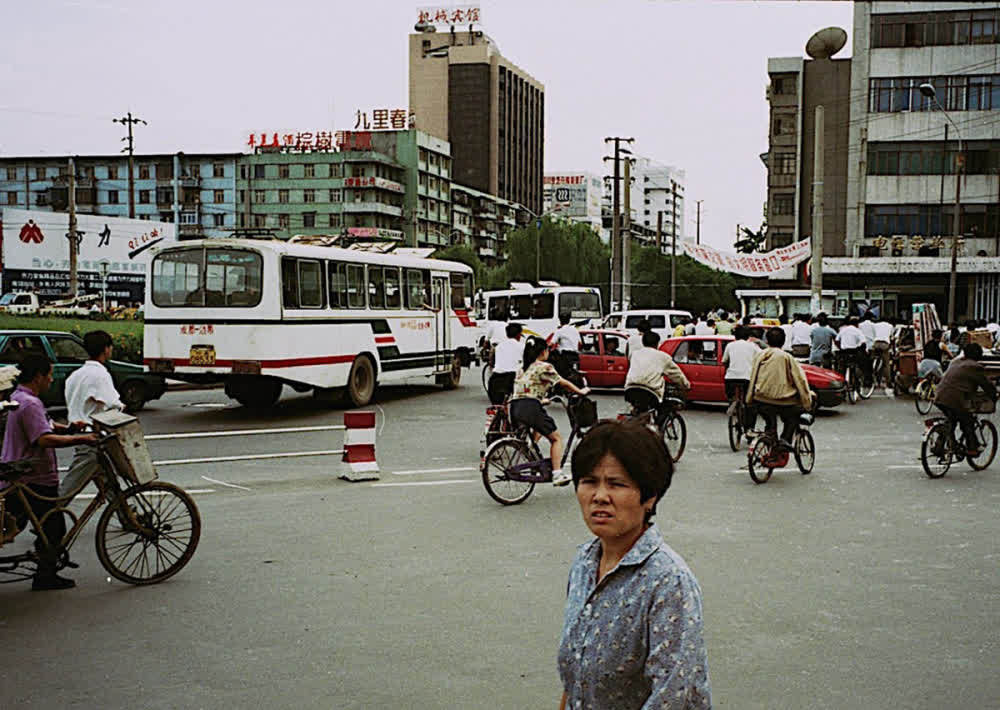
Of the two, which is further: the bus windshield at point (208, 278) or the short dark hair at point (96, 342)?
the bus windshield at point (208, 278)

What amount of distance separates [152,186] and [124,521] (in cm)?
9511

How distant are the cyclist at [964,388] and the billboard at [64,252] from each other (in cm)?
5496

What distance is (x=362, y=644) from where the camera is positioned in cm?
562

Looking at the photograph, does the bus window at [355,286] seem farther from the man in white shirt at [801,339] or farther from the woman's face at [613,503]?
the woman's face at [613,503]

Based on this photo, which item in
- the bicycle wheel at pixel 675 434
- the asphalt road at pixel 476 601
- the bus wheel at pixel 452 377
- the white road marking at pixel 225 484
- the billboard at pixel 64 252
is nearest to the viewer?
the asphalt road at pixel 476 601

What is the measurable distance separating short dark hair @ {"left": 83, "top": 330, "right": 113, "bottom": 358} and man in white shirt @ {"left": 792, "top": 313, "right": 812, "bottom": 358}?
1812cm

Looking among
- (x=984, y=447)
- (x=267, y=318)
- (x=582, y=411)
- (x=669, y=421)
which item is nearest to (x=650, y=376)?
(x=669, y=421)

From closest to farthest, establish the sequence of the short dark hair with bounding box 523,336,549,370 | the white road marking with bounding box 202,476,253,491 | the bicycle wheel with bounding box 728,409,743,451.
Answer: the short dark hair with bounding box 523,336,549,370, the white road marking with bounding box 202,476,253,491, the bicycle wheel with bounding box 728,409,743,451

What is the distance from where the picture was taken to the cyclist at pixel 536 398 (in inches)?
401

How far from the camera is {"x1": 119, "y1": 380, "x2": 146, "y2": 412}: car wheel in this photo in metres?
17.9

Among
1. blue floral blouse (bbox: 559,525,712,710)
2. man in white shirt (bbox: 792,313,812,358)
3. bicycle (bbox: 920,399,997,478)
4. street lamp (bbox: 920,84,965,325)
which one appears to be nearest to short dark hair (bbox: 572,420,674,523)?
blue floral blouse (bbox: 559,525,712,710)

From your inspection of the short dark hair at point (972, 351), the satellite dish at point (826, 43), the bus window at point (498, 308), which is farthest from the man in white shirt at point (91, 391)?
the satellite dish at point (826, 43)

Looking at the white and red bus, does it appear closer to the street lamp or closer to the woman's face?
the woman's face

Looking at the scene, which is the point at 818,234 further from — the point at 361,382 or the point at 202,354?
the point at 202,354
